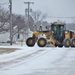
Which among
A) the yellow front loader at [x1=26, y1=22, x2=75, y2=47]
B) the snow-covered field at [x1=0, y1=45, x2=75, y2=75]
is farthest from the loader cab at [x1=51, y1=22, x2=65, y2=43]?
the snow-covered field at [x1=0, y1=45, x2=75, y2=75]

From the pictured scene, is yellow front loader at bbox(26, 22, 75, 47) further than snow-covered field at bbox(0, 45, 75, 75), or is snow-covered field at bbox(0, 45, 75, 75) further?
yellow front loader at bbox(26, 22, 75, 47)

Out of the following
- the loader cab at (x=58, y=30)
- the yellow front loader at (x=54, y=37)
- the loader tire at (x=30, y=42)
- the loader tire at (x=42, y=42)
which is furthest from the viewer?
the loader cab at (x=58, y=30)

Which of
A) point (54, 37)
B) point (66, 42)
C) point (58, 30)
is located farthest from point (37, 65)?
point (58, 30)

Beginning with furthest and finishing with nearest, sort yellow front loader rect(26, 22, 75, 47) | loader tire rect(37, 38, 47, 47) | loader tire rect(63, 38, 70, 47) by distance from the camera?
yellow front loader rect(26, 22, 75, 47)
loader tire rect(37, 38, 47, 47)
loader tire rect(63, 38, 70, 47)

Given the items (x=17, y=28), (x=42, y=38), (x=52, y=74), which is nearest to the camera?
(x=52, y=74)

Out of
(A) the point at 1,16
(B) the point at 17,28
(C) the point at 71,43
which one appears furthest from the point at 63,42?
(B) the point at 17,28

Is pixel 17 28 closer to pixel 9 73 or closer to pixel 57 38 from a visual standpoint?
pixel 57 38

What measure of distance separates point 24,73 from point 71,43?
A: 89.5ft

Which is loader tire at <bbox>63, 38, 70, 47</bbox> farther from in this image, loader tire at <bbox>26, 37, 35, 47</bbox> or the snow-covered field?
the snow-covered field

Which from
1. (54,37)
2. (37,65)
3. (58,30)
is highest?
(58,30)

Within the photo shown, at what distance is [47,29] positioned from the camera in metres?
43.5

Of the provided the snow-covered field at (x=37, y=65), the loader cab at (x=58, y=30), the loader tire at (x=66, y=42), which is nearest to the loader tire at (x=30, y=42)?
the loader cab at (x=58, y=30)

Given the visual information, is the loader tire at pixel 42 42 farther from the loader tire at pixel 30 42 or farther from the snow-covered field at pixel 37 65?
the snow-covered field at pixel 37 65

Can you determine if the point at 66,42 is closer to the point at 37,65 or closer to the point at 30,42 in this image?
the point at 30,42
